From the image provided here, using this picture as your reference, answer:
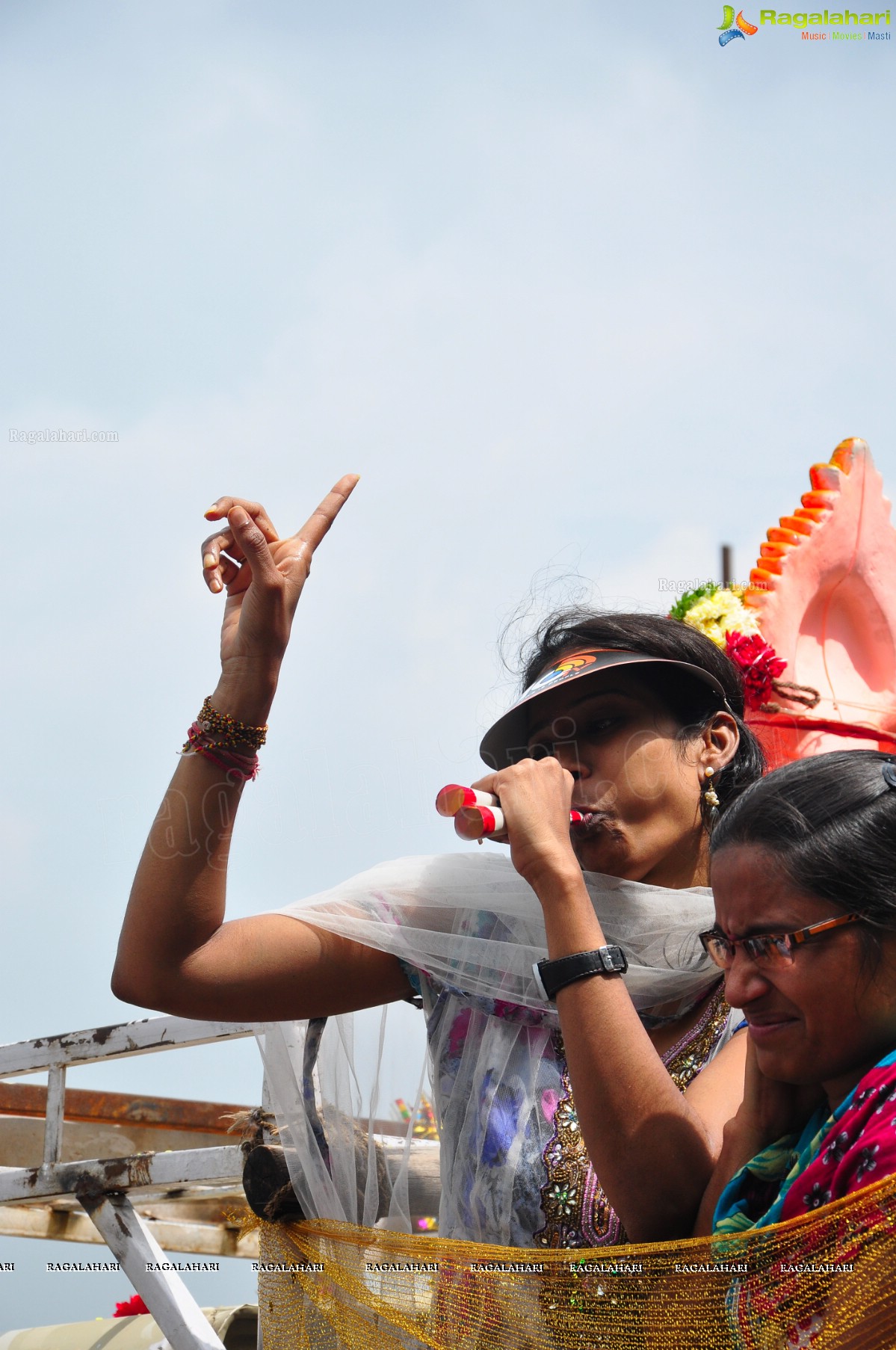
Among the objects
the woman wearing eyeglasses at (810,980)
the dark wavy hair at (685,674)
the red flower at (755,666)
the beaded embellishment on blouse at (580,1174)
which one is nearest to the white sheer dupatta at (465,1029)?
the beaded embellishment on blouse at (580,1174)

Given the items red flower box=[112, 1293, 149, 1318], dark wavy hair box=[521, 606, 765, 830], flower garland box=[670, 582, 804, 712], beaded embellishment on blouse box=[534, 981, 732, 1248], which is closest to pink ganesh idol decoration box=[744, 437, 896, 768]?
flower garland box=[670, 582, 804, 712]

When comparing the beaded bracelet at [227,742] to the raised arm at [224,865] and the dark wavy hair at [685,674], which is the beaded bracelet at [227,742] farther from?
the dark wavy hair at [685,674]

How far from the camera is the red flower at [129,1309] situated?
3977mm

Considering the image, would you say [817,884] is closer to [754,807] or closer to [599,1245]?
[754,807]

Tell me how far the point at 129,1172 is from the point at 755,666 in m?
1.86

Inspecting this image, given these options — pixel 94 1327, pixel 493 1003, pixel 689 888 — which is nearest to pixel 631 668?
pixel 689 888

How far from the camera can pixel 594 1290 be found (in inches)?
59.6

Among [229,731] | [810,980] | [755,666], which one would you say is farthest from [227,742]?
[755,666]

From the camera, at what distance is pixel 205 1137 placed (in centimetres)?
495

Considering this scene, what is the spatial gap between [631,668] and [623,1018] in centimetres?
76

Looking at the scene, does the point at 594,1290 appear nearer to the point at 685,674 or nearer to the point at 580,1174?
the point at 580,1174

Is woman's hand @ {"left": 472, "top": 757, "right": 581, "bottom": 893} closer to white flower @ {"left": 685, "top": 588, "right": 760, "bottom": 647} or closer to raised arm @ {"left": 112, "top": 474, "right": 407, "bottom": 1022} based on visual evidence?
raised arm @ {"left": 112, "top": 474, "right": 407, "bottom": 1022}

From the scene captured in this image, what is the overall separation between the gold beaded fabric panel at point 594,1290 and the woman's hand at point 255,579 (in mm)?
902

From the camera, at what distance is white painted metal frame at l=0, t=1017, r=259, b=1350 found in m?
2.64
